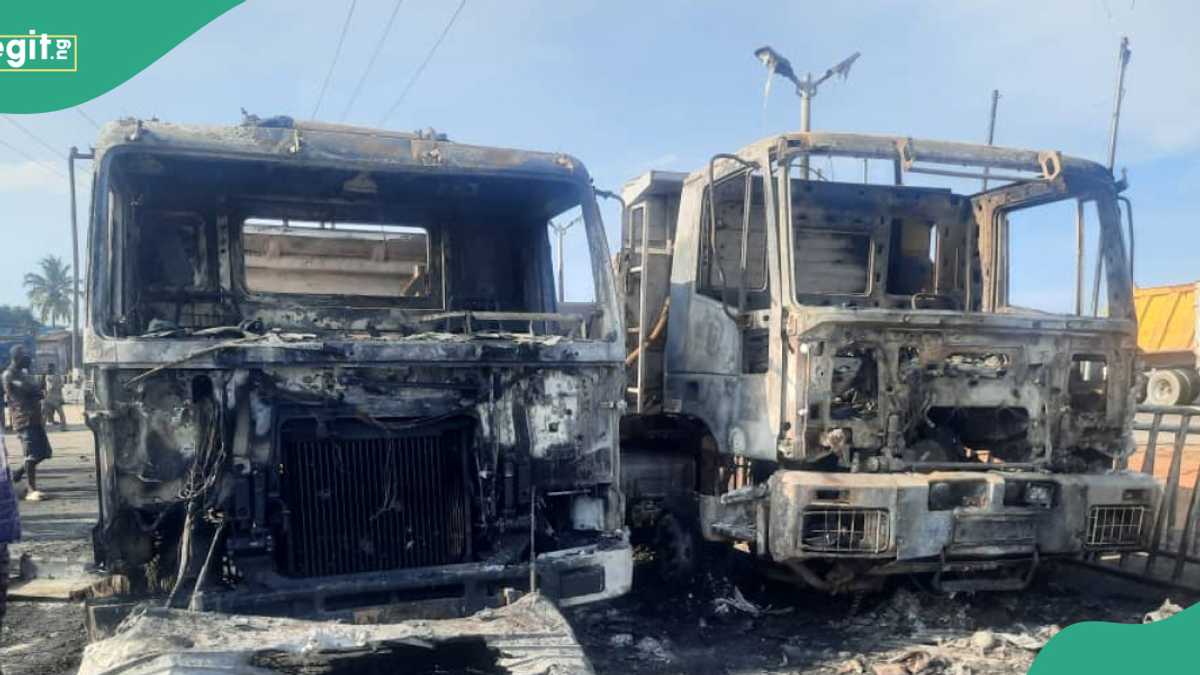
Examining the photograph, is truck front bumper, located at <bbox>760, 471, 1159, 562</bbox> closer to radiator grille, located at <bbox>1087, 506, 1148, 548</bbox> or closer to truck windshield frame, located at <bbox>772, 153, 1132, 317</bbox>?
radiator grille, located at <bbox>1087, 506, 1148, 548</bbox>

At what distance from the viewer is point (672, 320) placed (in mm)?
5969

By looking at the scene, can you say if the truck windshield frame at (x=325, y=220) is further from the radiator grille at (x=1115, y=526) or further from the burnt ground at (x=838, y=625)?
the radiator grille at (x=1115, y=526)

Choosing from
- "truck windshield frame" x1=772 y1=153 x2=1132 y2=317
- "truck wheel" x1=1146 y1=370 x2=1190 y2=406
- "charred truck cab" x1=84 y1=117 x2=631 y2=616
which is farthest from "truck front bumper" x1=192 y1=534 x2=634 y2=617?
"truck wheel" x1=1146 y1=370 x2=1190 y2=406

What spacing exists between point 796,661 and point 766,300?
6.93 feet

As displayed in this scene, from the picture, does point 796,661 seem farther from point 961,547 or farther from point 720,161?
point 720,161

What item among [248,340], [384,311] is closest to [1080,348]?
[384,311]

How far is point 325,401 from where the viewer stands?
12.9ft

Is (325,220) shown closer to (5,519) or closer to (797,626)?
(5,519)

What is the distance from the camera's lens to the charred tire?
5.79 meters

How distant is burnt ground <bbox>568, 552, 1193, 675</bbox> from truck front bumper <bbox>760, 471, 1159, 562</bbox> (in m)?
0.49

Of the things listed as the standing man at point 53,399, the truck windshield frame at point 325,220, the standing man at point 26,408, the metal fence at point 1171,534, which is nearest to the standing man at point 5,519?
the truck windshield frame at point 325,220

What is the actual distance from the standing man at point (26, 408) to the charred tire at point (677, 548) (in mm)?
7243

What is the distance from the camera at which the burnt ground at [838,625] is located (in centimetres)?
443

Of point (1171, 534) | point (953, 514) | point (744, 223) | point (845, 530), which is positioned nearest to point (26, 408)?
point (744, 223)
